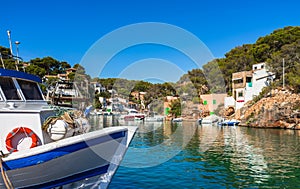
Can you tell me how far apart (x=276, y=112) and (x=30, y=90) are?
1580 inches

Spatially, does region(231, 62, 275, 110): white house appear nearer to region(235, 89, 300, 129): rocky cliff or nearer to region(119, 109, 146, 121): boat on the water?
region(235, 89, 300, 129): rocky cliff

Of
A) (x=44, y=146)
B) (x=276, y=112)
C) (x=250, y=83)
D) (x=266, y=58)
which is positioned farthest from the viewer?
(x=266, y=58)

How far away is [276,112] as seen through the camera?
40969 mm

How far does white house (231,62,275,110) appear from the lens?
164 ft

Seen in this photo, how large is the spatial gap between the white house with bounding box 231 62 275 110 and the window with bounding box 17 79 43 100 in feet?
156

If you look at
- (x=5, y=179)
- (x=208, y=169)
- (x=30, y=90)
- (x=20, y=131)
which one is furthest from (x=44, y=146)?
(x=208, y=169)

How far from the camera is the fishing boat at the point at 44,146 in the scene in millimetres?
6180

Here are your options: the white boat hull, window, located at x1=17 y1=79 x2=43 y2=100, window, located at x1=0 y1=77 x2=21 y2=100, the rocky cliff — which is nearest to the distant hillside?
the rocky cliff

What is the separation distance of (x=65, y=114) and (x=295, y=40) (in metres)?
59.1

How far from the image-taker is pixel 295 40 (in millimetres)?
55406

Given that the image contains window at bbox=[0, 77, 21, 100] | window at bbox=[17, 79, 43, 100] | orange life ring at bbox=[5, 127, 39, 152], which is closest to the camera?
orange life ring at bbox=[5, 127, 39, 152]

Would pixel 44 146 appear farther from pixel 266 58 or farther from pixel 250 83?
pixel 266 58

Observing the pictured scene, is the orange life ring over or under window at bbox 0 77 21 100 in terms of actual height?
under

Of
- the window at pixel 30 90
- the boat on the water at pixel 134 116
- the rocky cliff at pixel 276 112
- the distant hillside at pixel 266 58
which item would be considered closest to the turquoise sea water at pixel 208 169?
the window at pixel 30 90
